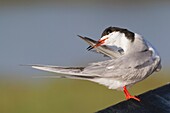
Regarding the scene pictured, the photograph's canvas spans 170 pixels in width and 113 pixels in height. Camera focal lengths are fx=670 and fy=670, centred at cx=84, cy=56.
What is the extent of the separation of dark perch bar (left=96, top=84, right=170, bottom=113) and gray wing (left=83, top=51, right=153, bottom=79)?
0.59m

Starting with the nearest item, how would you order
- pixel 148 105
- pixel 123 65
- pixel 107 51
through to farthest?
pixel 148 105 < pixel 123 65 < pixel 107 51

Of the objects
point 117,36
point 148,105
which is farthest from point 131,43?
point 148,105

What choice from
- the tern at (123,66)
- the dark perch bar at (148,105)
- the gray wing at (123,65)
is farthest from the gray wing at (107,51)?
the dark perch bar at (148,105)

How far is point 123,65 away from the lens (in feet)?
11.6

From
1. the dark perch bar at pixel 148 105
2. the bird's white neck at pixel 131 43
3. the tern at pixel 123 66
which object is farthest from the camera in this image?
the bird's white neck at pixel 131 43

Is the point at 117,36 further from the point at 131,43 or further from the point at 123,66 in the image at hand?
the point at 123,66

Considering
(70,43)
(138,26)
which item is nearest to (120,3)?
(138,26)

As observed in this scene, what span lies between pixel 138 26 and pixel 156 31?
0.69 m

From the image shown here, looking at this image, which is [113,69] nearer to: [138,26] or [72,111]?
[72,111]

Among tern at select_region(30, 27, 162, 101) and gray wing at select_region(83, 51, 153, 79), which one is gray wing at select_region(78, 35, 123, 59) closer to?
tern at select_region(30, 27, 162, 101)

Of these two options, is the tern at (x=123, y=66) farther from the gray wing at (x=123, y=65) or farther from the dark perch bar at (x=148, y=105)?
the dark perch bar at (x=148, y=105)

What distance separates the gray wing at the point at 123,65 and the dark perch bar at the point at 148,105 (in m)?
0.59

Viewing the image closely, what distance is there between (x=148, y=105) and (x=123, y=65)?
787 millimetres

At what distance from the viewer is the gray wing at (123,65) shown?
3531 millimetres
